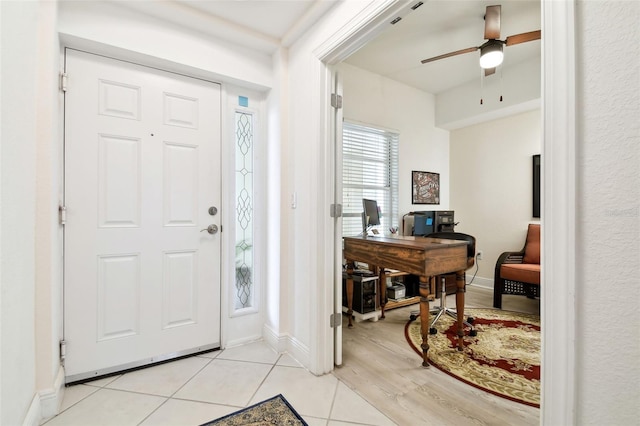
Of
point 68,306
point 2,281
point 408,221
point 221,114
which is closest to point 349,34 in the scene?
point 221,114

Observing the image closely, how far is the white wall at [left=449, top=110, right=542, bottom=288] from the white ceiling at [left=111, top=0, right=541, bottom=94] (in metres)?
0.83

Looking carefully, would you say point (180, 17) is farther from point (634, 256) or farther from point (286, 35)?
point (634, 256)

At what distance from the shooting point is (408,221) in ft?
12.7

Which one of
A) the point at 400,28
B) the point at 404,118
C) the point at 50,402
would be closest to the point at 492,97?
the point at 404,118

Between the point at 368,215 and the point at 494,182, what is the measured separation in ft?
7.87

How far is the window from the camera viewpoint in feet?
11.6

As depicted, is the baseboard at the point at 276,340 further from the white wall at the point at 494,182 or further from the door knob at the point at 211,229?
the white wall at the point at 494,182

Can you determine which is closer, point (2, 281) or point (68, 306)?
point (2, 281)

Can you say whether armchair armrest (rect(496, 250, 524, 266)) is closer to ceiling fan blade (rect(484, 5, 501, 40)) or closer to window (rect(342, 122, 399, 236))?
window (rect(342, 122, 399, 236))

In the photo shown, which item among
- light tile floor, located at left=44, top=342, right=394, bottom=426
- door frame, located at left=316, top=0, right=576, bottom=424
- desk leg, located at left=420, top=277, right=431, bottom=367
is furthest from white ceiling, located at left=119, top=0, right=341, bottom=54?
light tile floor, located at left=44, top=342, right=394, bottom=426

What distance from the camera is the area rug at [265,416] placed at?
1.47m

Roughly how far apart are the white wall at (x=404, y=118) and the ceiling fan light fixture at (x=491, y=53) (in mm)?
1329

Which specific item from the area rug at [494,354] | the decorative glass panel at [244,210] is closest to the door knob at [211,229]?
the decorative glass panel at [244,210]

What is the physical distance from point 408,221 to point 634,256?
316 cm
